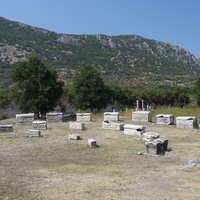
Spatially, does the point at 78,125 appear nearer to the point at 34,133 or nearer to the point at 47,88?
the point at 34,133

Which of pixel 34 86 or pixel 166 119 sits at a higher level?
pixel 34 86

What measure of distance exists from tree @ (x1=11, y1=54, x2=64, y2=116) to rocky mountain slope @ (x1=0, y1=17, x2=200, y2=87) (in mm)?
49397

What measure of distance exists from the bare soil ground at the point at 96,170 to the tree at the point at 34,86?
1192cm

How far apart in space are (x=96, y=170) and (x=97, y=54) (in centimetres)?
11103

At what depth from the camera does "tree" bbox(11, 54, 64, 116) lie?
1191 inches

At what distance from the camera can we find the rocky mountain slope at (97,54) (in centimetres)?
10006

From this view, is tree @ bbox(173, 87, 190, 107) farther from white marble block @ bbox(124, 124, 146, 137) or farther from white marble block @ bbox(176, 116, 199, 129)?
white marble block @ bbox(124, 124, 146, 137)

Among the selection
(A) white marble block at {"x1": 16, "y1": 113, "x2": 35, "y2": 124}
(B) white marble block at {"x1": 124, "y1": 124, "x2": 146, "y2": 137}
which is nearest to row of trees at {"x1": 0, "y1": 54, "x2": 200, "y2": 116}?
(A) white marble block at {"x1": 16, "y1": 113, "x2": 35, "y2": 124}

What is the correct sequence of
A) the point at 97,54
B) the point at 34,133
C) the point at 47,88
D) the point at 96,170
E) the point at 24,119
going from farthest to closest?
the point at 97,54, the point at 47,88, the point at 24,119, the point at 34,133, the point at 96,170

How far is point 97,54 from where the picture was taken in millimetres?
120625

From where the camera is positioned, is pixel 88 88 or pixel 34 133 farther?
pixel 88 88

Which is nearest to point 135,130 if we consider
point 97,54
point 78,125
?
point 78,125

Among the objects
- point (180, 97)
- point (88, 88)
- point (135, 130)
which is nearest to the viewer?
point (135, 130)

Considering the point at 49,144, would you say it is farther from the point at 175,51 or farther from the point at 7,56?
the point at 175,51
